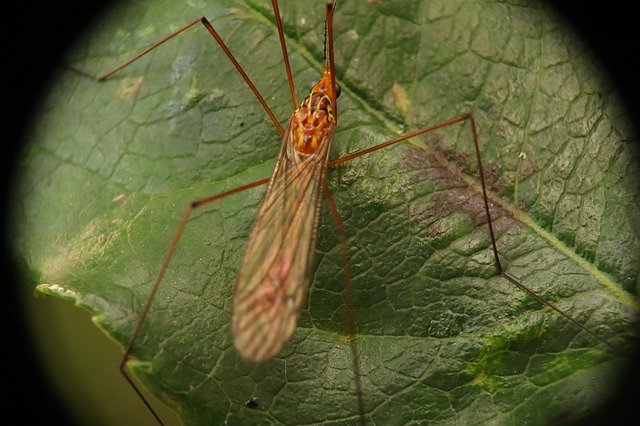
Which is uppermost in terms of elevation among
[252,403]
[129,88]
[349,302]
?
[129,88]

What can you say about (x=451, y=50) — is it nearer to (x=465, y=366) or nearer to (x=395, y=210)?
(x=395, y=210)

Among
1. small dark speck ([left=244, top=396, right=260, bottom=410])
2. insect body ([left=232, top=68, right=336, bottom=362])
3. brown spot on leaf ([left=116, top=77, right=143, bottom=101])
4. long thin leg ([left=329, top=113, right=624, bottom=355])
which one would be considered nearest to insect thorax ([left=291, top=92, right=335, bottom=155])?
insect body ([left=232, top=68, right=336, bottom=362])

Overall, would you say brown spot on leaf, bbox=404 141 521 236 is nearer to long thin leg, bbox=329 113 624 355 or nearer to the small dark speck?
long thin leg, bbox=329 113 624 355

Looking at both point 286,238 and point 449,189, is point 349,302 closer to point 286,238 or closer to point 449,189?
point 286,238

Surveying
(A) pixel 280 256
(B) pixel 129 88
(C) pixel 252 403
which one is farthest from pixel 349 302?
(B) pixel 129 88

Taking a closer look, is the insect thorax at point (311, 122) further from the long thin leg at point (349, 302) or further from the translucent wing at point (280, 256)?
the long thin leg at point (349, 302)
